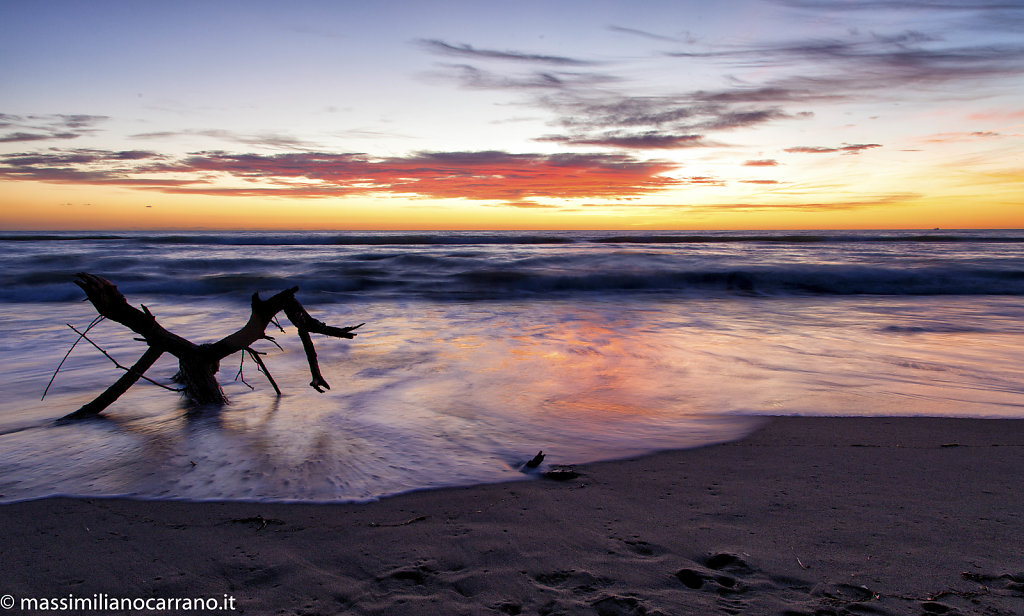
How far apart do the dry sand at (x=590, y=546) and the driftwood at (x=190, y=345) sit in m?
1.47

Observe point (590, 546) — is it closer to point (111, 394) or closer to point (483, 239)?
point (111, 394)

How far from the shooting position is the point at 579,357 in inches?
237

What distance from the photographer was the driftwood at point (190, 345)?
3.55m

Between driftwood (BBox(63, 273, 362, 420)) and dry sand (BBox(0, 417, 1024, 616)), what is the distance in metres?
1.47

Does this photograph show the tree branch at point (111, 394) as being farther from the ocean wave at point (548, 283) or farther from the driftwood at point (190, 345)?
the ocean wave at point (548, 283)

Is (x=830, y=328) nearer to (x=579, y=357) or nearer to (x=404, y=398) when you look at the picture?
(x=579, y=357)

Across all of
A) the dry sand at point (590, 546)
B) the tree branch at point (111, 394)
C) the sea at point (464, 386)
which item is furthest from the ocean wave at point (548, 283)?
the dry sand at point (590, 546)

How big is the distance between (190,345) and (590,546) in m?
3.33

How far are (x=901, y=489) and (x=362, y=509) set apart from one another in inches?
96.6

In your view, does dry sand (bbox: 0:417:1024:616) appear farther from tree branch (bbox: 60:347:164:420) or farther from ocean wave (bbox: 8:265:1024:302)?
ocean wave (bbox: 8:265:1024:302)

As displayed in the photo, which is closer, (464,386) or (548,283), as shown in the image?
(464,386)

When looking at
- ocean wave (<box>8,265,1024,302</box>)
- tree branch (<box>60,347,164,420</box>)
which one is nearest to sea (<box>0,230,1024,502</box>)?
tree branch (<box>60,347,164,420</box>)

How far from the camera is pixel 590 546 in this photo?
6.78 ft

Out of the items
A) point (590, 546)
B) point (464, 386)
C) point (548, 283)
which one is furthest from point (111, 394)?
point (548, 283)
